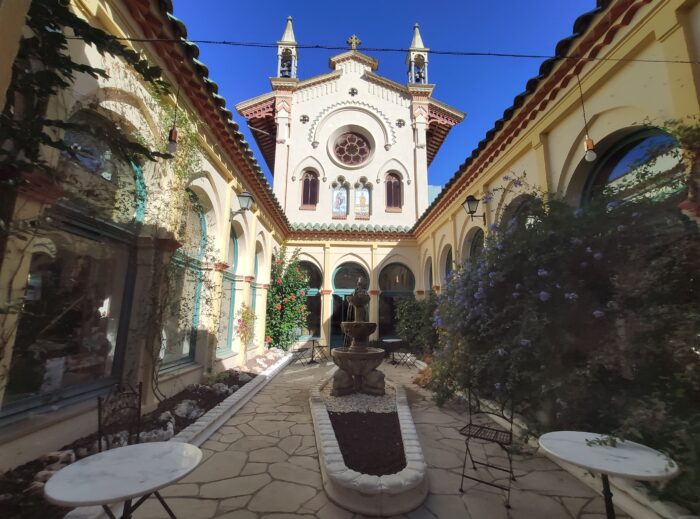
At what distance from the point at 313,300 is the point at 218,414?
368 inches

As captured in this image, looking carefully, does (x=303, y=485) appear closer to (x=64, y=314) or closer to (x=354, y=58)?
(x=64, y=314)

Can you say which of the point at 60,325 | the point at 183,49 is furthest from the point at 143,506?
the point at 183,49

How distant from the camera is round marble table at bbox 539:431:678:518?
1951mm

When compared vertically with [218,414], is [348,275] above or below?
above

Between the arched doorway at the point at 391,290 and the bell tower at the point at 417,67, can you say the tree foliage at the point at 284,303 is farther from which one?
the bell tower at the point at 417,67

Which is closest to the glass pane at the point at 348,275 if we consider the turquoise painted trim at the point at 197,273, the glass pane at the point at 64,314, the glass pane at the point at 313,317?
the glass pane at the point at 313,317

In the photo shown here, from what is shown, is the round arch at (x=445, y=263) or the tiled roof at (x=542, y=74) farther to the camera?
the round arch at (x=445, y=263)

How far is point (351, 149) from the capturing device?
16.5m

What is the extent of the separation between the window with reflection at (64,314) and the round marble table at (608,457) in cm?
387

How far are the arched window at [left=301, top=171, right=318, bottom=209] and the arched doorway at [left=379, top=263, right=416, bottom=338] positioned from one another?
4.45 m

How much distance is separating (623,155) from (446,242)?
623 cm

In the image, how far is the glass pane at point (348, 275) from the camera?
46.6 feet

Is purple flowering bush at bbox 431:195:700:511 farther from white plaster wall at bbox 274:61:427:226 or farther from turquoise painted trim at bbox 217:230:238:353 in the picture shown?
white plaster wall at bbox 274:61:427:226

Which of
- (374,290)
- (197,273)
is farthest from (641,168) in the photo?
(374,290)
